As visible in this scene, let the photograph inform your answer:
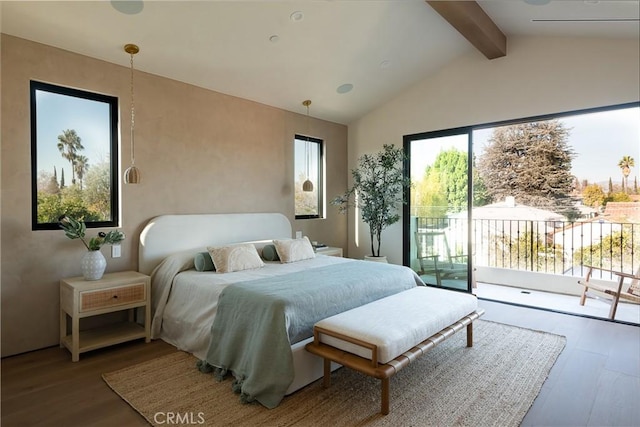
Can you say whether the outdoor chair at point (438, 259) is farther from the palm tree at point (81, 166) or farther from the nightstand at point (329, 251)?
the palm tree at point (81, 166)

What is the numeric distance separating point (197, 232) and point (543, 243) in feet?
18.6

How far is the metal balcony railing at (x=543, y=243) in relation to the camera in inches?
198

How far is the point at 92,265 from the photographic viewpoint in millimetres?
2943

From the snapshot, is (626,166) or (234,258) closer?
(234,258)

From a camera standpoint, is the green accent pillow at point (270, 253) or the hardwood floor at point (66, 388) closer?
the hardwood floor at point (66, 388)

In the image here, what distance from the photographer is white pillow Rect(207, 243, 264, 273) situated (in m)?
3.33

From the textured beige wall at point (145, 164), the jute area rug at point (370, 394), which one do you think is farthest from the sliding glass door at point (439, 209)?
the jute area rug at point (370, 394)

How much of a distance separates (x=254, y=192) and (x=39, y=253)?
93.1 inches

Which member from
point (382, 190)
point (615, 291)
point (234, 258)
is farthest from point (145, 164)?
point (615, 291)

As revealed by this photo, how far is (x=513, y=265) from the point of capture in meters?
6.16

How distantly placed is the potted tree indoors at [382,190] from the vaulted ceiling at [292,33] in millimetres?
1149

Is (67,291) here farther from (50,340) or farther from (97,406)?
(97,406)

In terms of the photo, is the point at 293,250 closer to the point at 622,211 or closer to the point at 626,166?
the point at 622,211

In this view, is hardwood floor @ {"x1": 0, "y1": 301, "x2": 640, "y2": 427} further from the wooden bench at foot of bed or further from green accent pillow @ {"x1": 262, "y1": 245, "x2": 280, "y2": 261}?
green accent pillow @ {"x1": 262, "y1": 245, "x2": 280, "y2": 261}
